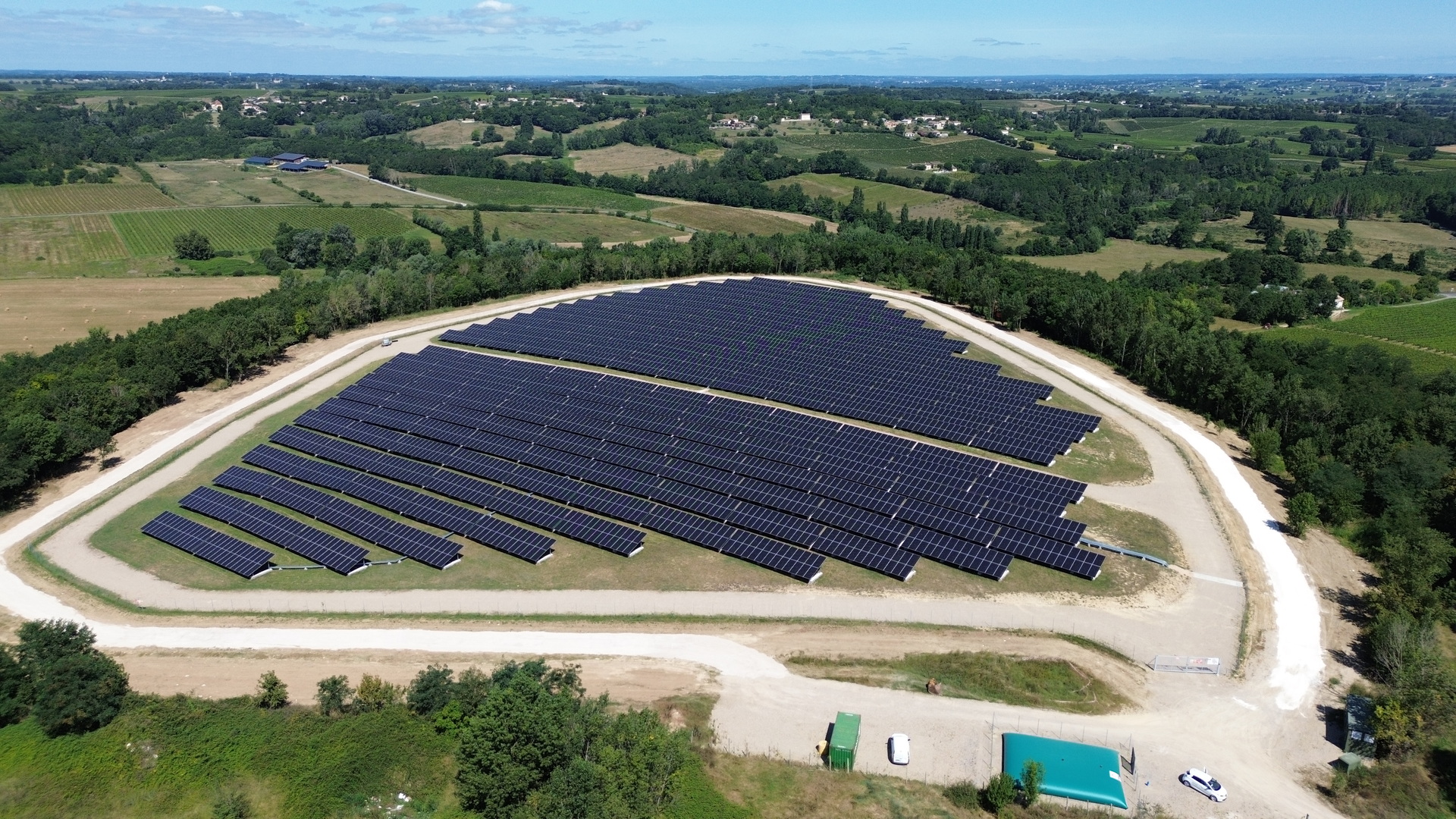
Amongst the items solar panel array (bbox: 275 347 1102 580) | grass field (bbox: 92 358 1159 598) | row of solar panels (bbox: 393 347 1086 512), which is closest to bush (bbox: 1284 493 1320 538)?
grass field (bbox: 92 358 1159 598)

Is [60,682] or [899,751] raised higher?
[60,682]

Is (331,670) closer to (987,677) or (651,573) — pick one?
(651,573)

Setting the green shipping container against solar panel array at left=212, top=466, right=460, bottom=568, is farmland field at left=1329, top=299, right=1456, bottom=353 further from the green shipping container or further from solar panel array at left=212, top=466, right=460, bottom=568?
solar panel array at left=212, top=466, right=460, bottom=568

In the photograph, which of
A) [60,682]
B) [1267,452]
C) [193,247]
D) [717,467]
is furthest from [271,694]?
[193,247]

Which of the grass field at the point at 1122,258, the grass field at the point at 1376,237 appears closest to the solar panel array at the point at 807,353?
the grass field at the point at 1122,258

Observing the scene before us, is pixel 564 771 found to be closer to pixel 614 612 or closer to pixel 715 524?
pixel 614 612

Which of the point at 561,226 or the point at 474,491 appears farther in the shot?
the point at 561,226
